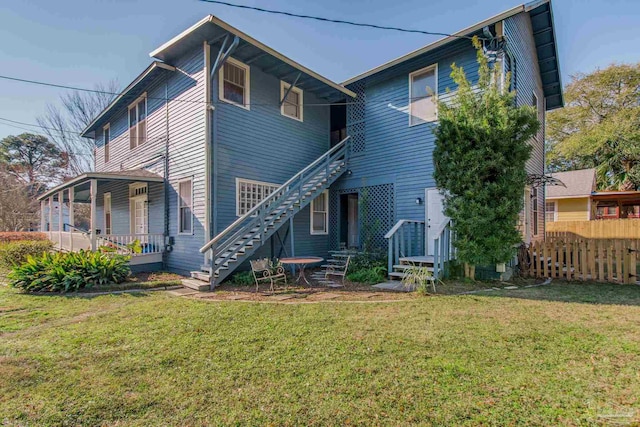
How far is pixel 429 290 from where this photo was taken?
22.9ft

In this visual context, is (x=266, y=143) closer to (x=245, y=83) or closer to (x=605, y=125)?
(x=245, y=83)

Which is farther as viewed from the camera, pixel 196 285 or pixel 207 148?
pixel 207 148

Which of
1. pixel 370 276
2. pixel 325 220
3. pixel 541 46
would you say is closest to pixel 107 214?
pixel 325 220

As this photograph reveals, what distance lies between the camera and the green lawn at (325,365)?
8.44ft

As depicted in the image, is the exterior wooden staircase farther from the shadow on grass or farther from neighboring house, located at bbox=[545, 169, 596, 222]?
neighboring house, located at bbox=[545, 169, 596, 222]

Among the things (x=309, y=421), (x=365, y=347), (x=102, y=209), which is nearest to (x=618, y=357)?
(x=365, y=347)

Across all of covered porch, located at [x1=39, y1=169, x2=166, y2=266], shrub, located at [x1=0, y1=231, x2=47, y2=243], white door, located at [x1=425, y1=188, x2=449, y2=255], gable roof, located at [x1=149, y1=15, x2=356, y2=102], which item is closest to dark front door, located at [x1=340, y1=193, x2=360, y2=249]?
white door, located at [x1=425, y1=188, x2=449, y2=255]

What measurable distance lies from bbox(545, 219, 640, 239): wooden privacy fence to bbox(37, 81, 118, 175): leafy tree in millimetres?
30654

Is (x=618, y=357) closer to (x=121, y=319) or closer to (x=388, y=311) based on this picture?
(x=388, y=311)

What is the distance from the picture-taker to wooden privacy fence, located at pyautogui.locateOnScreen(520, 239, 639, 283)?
783cm

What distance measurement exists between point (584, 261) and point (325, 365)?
326 inches

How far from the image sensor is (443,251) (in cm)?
780

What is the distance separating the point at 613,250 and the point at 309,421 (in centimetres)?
946

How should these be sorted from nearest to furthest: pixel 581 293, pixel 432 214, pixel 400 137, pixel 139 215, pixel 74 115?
pixel 581 293 → pixel 432 214 → pixel 400 137 → pixel 139 215 → pixel 74 115
